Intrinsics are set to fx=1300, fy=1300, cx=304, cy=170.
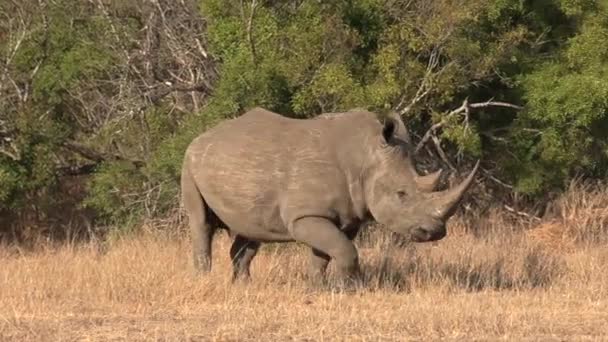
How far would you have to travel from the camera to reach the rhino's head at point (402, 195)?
10.4 metres

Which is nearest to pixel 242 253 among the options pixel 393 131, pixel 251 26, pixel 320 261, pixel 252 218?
pixel 252 218

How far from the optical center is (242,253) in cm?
1155

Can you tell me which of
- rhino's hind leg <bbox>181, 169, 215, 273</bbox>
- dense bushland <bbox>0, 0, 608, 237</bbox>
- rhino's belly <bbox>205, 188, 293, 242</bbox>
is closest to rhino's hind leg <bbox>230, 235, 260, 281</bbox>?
rhino's hind leg <bbox>181, 169, 215, 273</bbox>

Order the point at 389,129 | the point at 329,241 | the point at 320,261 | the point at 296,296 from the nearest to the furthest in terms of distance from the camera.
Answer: the point at 296,296 → the point at 329,241 → the point at 389,129 → the point at 320,261

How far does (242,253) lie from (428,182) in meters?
1.99

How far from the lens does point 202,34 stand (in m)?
14.9

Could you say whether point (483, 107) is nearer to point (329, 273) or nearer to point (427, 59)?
point (427, 59)

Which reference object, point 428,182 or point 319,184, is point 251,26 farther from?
point 428,182

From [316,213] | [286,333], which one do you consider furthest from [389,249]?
[286,333]

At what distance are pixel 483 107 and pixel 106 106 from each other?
4.50 metres

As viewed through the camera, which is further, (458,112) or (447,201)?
(458,112)

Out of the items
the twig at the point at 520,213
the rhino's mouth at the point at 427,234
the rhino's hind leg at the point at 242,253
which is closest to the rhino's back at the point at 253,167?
the rhino's hind leg at the point at 242,253

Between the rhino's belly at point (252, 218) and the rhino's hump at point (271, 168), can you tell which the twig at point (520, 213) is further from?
the rhino's belly at point (252, 218)

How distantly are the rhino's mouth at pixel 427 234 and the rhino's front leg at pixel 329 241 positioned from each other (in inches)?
20.3
